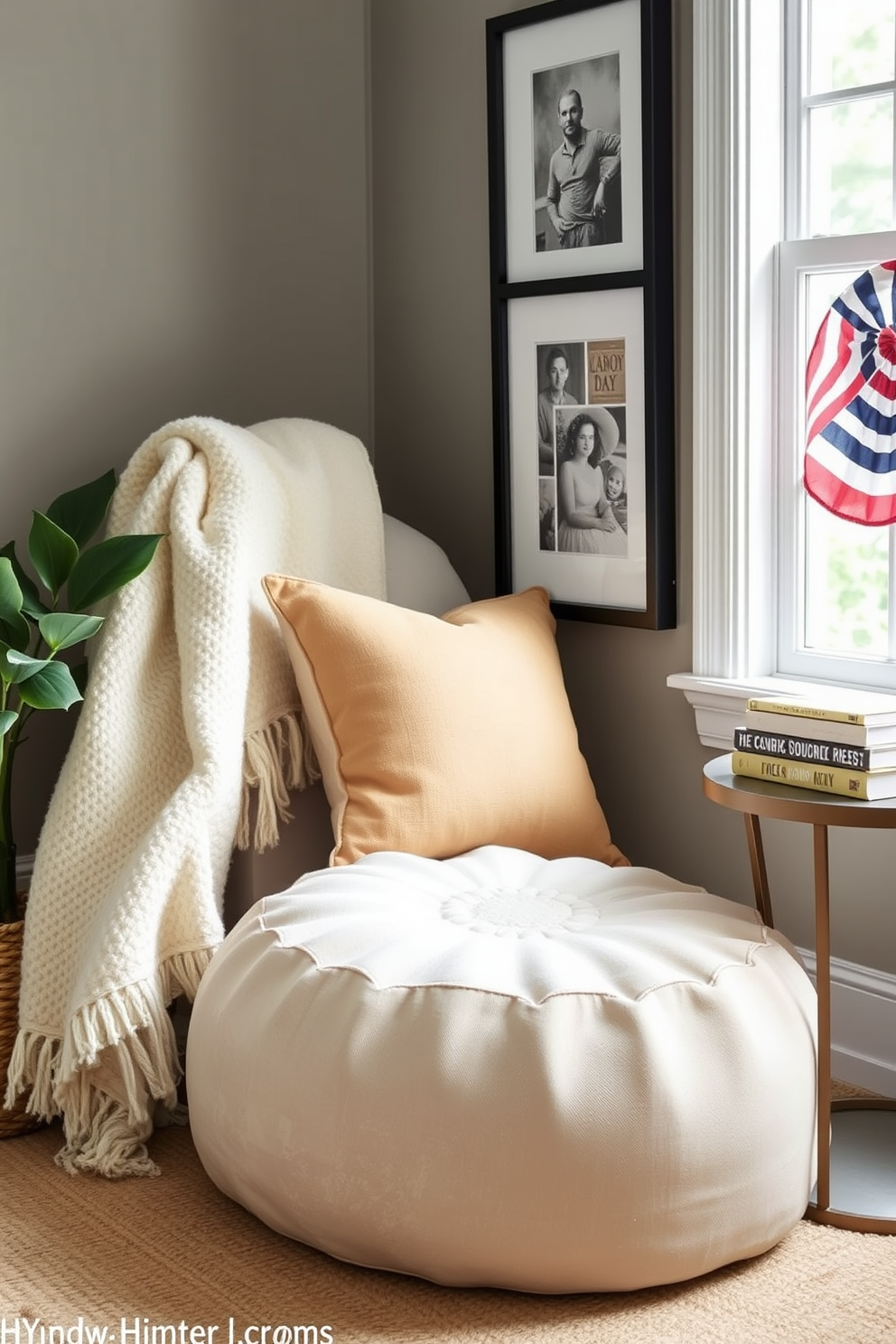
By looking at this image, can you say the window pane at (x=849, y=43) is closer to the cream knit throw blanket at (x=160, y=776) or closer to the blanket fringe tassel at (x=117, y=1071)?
the cream knit throw blanket at (x=160, y=776)

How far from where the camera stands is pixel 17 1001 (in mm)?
2180

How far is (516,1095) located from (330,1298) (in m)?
0.34

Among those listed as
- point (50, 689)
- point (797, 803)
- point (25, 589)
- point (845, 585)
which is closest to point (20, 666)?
point (50, 689)

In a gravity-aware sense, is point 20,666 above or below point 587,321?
below

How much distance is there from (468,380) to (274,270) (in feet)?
1.45

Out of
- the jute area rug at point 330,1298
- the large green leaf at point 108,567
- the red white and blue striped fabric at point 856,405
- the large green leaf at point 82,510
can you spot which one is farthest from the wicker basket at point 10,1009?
the red white and blue striped fabric at point 856,405

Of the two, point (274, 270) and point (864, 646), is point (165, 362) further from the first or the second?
point (864, 646)

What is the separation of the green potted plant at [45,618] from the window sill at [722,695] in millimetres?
894

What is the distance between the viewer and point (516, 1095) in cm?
161

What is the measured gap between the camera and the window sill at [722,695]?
232cm

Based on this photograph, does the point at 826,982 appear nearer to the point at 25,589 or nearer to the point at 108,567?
the point at 108,567

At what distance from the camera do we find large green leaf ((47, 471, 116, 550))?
2354 mm

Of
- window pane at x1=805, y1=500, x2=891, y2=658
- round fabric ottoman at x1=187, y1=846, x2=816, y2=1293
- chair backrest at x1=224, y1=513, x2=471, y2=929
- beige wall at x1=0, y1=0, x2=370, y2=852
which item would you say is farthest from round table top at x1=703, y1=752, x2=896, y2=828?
beige wall at x1=0, y1=0, x2=370, y2=852

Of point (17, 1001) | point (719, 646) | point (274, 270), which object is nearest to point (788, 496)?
point (719, 646)
